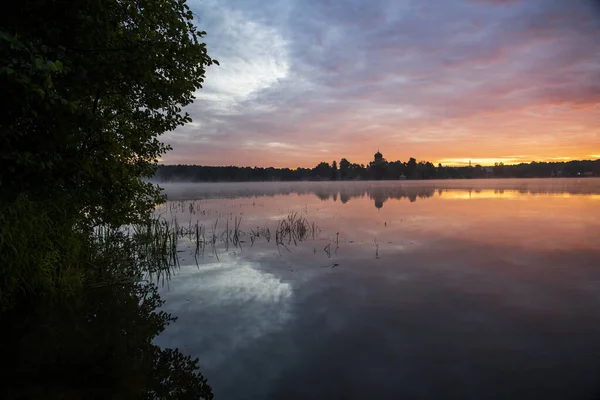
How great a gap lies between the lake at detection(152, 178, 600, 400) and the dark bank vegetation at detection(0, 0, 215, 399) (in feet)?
4.90

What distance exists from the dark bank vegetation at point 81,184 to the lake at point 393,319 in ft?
4.90

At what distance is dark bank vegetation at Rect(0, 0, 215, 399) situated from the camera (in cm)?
642

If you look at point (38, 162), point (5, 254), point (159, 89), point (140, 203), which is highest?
point (159, 89)

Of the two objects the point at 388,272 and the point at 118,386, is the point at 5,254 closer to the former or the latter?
the point at 118,386

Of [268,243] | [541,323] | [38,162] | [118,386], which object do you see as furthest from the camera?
[268,243]

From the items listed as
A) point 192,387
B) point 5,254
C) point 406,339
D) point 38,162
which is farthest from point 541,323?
point 5,254

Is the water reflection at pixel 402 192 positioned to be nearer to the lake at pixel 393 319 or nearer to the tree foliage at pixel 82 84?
the lake at pixel 393 319

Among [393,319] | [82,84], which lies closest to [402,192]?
[393,319]

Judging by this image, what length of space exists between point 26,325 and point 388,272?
12.7 meters

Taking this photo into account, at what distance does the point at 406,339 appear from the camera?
8.34 meters

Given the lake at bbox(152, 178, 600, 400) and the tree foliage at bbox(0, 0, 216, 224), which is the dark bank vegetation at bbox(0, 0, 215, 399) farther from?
the lake at bbox(152, 178, 600, 400)

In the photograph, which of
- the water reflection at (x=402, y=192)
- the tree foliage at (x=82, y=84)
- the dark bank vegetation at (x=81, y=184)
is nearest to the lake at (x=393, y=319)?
the dark bank vegetation at (x=81, y=184)

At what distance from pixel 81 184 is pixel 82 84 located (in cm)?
373

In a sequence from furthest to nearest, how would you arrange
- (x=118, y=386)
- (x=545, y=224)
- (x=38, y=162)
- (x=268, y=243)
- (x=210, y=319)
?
(x=545, y=224) < (x=268, y=243) < (x=210, y=319) < (x=38, y=162) < (x=118, y=386)
